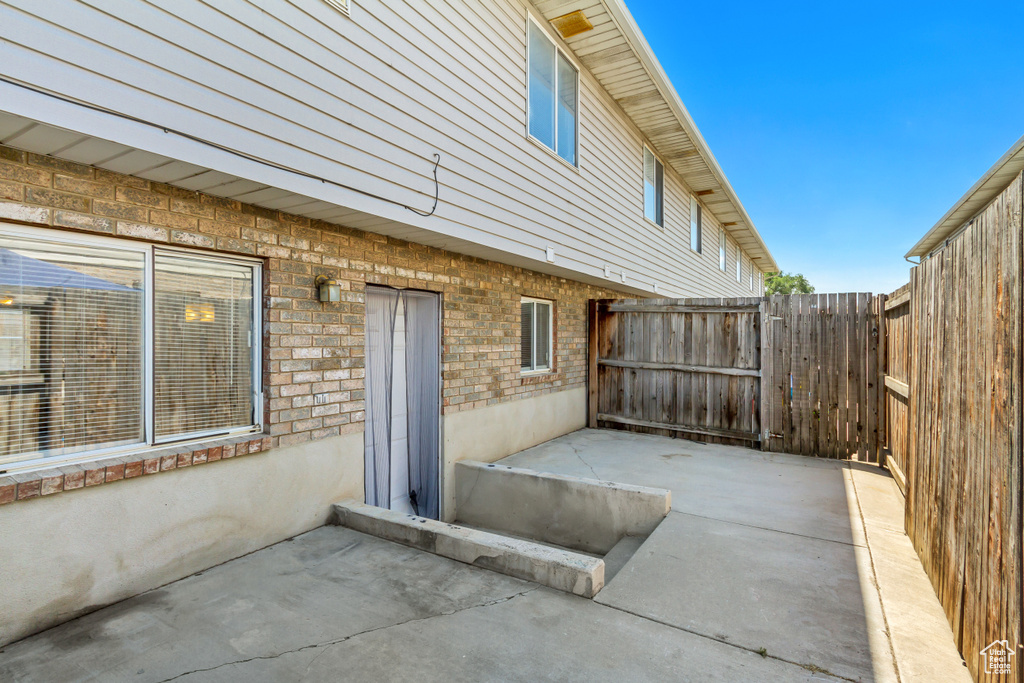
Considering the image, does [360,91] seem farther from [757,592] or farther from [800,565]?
[800,565]

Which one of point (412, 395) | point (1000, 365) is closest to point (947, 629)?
point (1000, 365)

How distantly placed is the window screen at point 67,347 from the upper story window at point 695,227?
11.7 m

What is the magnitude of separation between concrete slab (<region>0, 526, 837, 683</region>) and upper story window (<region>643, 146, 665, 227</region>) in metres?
7.93

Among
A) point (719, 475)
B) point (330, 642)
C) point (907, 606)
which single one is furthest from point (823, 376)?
point (330, 642)

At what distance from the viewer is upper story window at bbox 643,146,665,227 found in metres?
9.54

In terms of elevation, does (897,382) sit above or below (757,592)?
above

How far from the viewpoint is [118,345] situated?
2.95 metres

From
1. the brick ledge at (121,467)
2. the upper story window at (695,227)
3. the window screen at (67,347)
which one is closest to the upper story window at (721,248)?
the upper story window at (695,227)

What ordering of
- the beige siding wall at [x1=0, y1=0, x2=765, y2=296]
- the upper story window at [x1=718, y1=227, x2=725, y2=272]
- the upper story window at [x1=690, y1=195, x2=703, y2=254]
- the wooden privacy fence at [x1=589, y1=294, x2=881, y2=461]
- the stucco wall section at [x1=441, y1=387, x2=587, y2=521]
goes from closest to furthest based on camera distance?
1. the beige siding wall at [x1=0, y1=0, x2=765, y2=296]
2. the stucco wall section at [x1=441, y1=387, x2=587, y2=521]
3. the wooden privacy fence at [x1=589, y1=294, x2=881, y2=461]
4. the upper story window at [x1=690, y1=195, x2=703, y2=254]
5. the upper story window at [x1=718, y1=227, x2=725, y2=272]

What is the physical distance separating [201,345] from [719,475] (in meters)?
5.16

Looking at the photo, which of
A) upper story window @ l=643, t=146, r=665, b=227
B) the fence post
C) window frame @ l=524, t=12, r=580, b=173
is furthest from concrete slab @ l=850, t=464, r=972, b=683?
upper story window @ l=643, t=146, r=665, b=227

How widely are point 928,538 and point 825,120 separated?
33.3 metres

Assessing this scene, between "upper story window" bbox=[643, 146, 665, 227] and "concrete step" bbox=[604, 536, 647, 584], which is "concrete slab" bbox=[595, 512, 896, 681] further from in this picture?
"upper story window" bbox=[643, 146, 665, 227]

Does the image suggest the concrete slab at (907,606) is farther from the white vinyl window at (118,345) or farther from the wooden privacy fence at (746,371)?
the white vinyl window at (118,345)
